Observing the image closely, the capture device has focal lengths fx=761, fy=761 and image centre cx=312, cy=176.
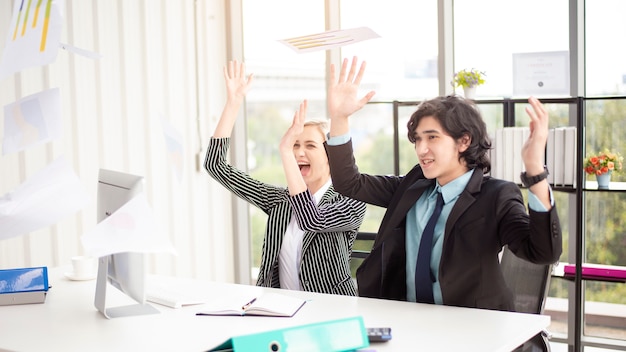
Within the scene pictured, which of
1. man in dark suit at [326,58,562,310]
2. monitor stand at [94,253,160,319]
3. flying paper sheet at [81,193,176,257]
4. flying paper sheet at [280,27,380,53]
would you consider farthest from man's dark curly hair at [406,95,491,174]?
flying paper sheet at [81,193,176,257]

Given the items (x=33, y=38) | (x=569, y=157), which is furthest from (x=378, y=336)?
(x=569, y=157)

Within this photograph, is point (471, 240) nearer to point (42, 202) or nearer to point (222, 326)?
point (222, 326)

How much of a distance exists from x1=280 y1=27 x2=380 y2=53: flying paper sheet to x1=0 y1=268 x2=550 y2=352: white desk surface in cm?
85

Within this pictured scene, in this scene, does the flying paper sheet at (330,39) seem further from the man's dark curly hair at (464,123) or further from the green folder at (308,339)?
the green folder at (308,339)

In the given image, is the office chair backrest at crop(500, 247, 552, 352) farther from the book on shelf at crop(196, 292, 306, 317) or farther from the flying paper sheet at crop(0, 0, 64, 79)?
the flying paper sheet at crop(0, 0, 64, 79)

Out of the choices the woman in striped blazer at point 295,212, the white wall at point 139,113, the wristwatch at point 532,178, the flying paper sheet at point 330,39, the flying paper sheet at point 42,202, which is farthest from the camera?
the white wall at point 139,113

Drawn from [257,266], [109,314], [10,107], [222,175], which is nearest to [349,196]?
[222,175]

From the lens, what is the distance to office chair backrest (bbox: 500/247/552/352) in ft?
8.26

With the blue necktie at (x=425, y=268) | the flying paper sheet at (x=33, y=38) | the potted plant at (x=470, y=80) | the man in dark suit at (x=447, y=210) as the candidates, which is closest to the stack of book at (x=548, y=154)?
the potted plant at (x=470, y=80)

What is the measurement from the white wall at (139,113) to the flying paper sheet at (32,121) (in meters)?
1.74

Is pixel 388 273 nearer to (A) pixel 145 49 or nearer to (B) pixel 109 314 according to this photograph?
(B) pixel 109 314

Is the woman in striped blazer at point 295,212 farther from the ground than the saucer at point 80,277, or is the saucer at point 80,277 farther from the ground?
the woman in striped blazer at point 295,212

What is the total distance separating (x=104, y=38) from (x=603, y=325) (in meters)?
2.92

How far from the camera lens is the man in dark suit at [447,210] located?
2373mm
